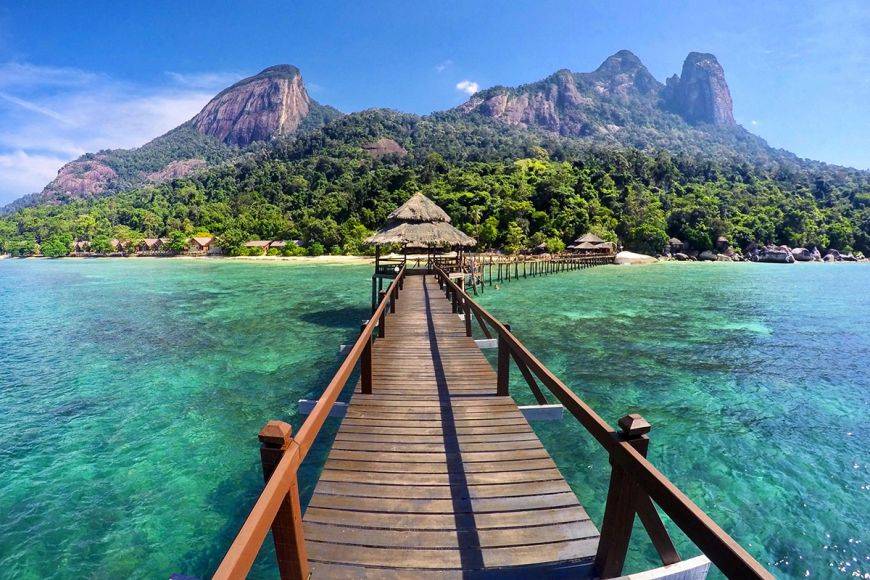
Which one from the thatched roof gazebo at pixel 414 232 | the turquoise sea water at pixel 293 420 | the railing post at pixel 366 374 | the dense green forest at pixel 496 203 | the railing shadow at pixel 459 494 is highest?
the dense green forest at pixel 496 203

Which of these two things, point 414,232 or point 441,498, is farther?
point 414,232

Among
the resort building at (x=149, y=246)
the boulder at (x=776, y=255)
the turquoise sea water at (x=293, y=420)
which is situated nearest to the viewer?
the turquoise sea water at (x=293, y=420)

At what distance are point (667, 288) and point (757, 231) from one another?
50.0m

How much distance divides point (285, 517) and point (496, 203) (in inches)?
2582

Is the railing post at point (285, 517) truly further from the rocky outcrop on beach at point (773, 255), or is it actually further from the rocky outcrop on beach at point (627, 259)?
the rocky outcrop on beach at point (773, 255)

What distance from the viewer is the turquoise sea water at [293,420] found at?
5285mm

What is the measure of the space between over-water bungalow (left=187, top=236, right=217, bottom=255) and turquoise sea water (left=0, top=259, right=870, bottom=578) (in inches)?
2560

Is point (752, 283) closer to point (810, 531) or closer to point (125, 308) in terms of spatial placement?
point (810, 531)

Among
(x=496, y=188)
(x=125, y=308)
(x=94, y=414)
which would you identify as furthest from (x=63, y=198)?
(x=94, y=414)

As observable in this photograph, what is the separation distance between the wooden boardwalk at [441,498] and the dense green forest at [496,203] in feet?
180

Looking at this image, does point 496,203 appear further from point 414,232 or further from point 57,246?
point 57,246

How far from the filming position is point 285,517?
2.28 metres

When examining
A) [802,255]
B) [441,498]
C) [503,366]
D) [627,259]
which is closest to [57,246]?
[627,259]

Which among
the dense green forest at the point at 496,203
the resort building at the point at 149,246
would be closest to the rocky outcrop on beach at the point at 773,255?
the dense green forest at the point at 496,203
